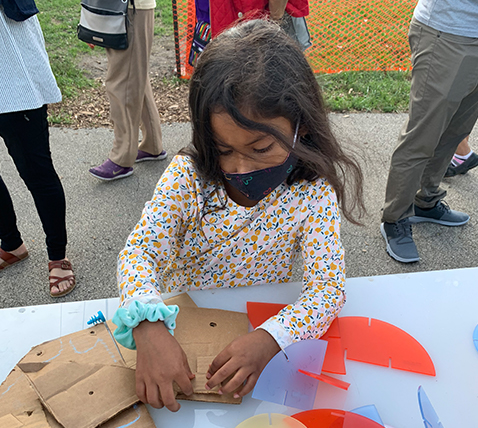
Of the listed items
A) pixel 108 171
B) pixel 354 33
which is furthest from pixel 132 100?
pixel 354 33

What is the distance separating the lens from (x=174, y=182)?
3.70 ft

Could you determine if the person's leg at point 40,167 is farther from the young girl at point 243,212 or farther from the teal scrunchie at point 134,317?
the teal scrunchie at point 134,317

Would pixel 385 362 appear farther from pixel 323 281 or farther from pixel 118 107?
pixel 118 107

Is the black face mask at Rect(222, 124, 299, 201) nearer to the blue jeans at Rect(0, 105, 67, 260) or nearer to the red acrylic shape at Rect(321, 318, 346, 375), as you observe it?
the red acrylic shape at Rect(321, 318, 346, 375)

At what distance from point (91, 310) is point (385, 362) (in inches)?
27.3

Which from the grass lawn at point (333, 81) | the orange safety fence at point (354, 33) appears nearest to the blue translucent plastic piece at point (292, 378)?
the grass lawn at point (333, 81)

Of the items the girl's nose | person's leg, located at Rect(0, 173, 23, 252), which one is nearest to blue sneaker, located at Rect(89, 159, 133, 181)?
person's leg, located at Rect(0, 173, 23, 252)

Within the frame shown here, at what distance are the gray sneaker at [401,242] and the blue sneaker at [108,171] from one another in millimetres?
1734

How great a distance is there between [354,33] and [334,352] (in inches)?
184

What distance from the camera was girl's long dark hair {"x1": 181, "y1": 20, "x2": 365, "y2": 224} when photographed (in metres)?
0.96

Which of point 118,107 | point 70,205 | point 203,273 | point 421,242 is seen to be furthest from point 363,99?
point 203,273

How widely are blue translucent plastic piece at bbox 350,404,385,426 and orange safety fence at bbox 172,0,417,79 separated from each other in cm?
403

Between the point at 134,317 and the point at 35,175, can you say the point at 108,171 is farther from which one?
the point at 134,317

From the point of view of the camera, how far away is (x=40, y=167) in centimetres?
183
